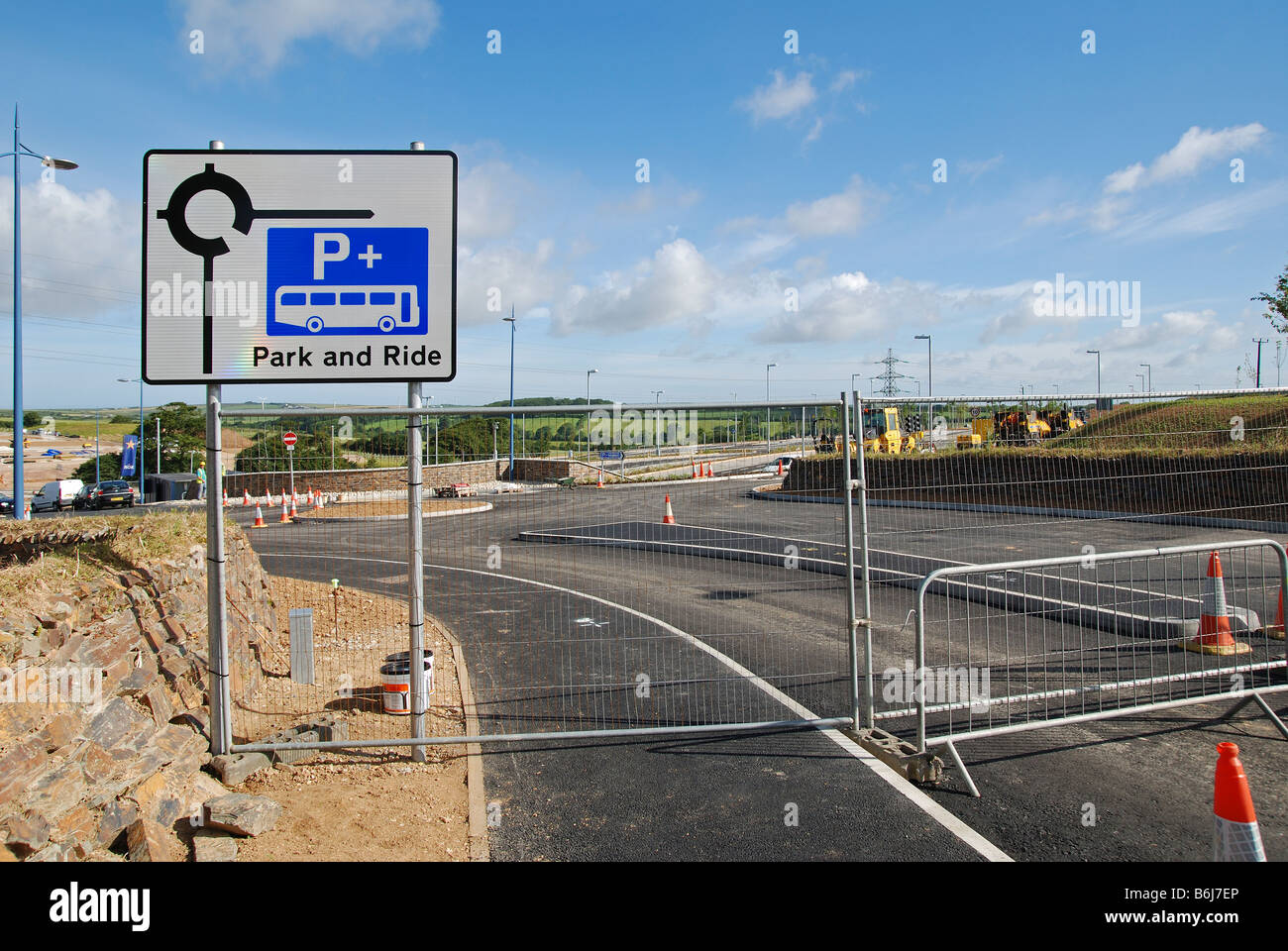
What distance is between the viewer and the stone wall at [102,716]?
3.88 metres

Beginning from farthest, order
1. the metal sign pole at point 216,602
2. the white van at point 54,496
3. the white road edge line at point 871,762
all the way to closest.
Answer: the white van at point 54,496
the metal sign pole at point 216,602
the white road edge line at point 871,762

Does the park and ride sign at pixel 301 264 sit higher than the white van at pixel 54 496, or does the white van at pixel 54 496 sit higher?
the park and ride sign at pixel 301 264

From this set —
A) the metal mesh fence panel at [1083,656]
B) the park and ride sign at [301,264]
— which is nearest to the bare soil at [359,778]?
the park and ride sign at [301,264]

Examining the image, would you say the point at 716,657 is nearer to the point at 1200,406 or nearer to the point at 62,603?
the point at 62,603

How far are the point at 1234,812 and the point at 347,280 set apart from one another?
5971 mm

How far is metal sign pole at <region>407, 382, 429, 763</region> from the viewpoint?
214 inches

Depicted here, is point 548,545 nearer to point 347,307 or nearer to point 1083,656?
point 347,307

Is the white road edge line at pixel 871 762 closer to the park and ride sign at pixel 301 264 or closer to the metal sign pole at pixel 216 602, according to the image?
the metal sign pole at pixel 216 602

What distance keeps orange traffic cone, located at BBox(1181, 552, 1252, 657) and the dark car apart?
42165 millimetres

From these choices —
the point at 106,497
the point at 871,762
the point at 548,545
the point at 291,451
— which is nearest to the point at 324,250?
the point at 291,451
